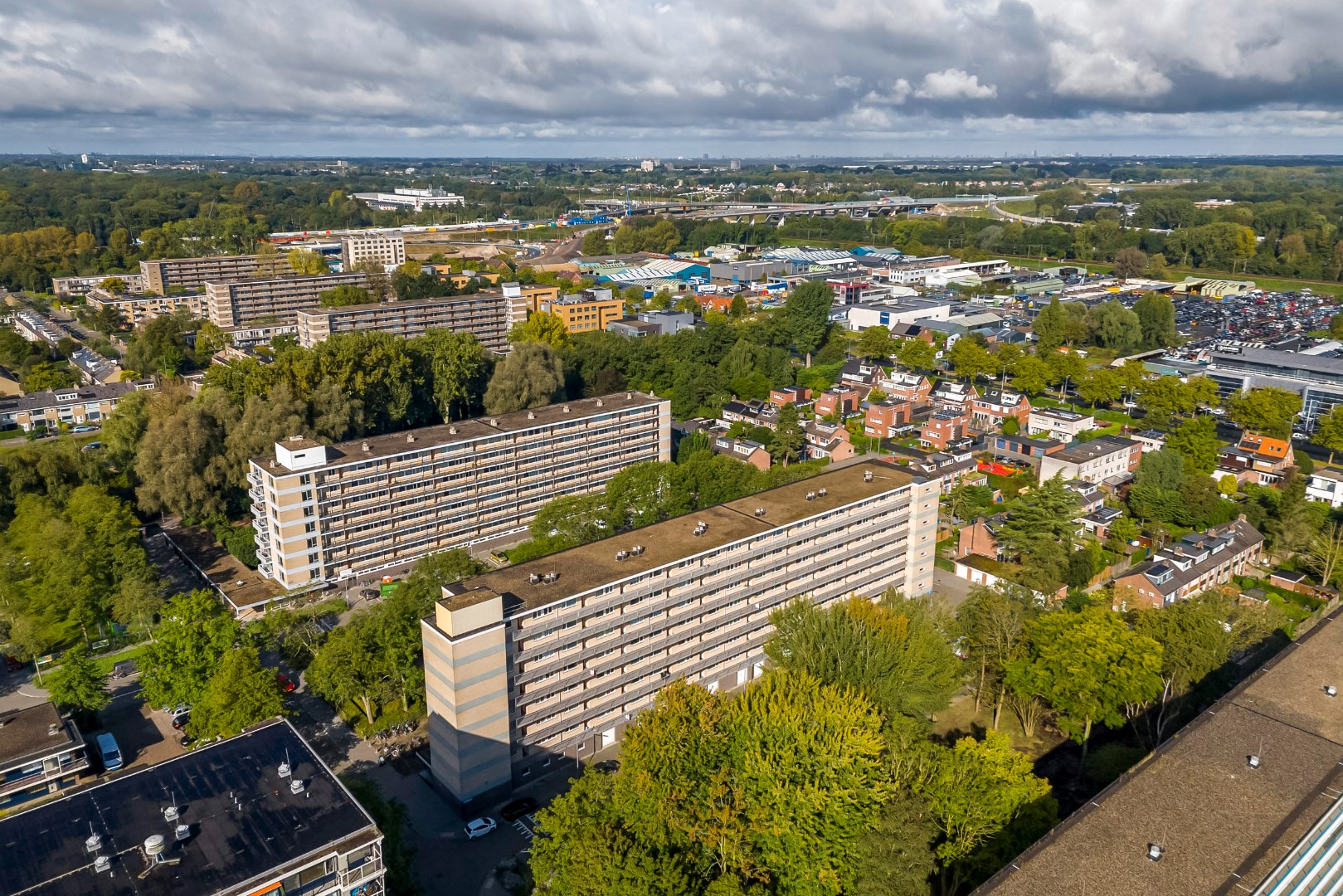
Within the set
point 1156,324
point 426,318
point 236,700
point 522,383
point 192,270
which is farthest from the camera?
point 192,270

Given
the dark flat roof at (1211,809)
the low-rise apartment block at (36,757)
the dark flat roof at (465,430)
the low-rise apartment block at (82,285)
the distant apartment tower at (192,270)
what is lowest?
the low-rise apartment block at (36,757)

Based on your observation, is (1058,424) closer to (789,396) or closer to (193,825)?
(789,396)

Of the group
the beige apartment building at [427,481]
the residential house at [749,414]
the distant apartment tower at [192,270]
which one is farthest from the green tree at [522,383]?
the distant apartment tower at [192,270]

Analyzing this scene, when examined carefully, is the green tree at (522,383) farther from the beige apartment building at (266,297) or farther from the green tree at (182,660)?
the beige apartment building at (266,297)

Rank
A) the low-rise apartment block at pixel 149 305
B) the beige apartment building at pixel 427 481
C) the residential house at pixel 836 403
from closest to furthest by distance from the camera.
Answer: the beige apartment building at pixel 427 481 < the residential house at pixel 836 403 < the low-rise apartment block at pixel 149 305

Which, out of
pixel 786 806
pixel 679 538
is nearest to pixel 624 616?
pixel 679 538
